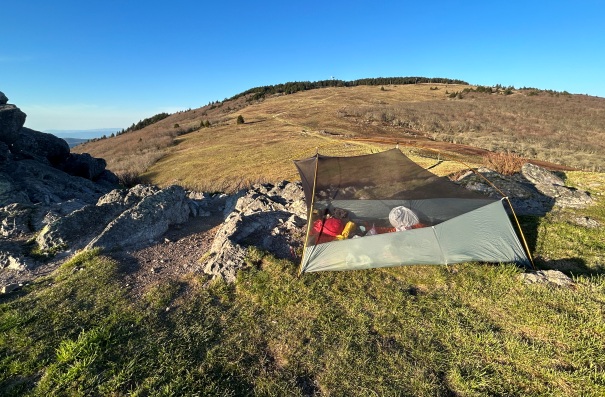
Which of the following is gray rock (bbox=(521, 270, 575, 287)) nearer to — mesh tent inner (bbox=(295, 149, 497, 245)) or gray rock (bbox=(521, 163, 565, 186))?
mesh tent inner (bbox=(295, 149, 497, 245))

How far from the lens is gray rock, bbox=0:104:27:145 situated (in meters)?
16.0

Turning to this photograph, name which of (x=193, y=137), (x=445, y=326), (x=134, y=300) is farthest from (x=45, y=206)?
A: (x=193, y=137)

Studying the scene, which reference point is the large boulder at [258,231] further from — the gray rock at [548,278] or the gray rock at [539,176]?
the gray rock at [539,176]

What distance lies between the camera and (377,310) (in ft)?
18.1

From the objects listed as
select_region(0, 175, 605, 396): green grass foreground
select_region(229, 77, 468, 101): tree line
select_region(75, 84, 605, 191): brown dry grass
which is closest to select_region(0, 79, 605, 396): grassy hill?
select_region(0, 175, 605, 396): green grass foreground

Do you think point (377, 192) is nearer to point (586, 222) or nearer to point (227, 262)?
point (227, 262)

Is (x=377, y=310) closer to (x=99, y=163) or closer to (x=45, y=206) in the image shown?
(x=45, y=206)

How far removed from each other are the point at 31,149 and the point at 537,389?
2355 cm

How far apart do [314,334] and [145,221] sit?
6.36 metres

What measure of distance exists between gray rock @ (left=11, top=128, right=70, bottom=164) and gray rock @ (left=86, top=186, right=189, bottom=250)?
12.2 metres

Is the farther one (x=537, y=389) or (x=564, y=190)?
(x=564, y=190)

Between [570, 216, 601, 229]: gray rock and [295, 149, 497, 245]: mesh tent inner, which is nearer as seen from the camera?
[295, 149, 497, 245]: mesh tent inner

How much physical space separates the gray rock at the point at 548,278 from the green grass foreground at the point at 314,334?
0.16m

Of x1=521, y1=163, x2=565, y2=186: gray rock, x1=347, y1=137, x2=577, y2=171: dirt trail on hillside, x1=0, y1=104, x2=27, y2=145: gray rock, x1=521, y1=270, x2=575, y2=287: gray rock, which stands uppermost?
x1=0, y1=104, x2=27, y2=145: gray rock
